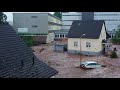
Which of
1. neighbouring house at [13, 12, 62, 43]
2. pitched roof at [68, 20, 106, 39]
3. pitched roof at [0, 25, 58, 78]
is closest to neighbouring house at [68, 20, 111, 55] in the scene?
pitched roof at [68, 20, 106, 39]

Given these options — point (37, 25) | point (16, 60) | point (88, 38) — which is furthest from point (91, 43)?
point (16, 60)

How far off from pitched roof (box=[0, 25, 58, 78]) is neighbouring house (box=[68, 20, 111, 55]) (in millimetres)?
5522

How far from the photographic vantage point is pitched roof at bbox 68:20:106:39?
8.74m

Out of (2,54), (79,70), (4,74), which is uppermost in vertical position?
(2,54)

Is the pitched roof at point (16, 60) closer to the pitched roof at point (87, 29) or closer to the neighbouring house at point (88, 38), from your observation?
the neighbouring house at point (88, 38)

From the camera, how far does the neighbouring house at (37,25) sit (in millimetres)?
8258

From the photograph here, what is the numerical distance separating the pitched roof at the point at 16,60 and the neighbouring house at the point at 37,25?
445cm

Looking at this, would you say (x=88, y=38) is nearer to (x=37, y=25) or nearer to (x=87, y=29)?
(x=87, y=29)

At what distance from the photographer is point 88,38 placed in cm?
851

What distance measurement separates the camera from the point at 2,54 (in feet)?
8.68

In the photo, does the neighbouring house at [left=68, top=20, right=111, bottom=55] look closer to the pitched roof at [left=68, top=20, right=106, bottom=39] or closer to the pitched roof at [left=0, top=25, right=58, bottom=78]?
the pitched roof at [left=68, top=20, right=106, bottom=39]
